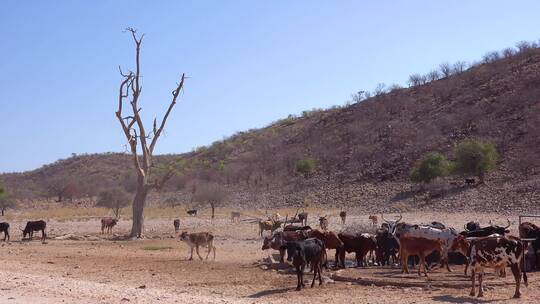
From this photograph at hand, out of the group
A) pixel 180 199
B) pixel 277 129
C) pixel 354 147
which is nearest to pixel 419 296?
pixel 180 199

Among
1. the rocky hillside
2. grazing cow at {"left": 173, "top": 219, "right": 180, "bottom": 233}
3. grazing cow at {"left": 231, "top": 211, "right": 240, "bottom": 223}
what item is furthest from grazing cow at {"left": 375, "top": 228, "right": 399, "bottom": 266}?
grazing cow at {"left": 231, "top": 211, "right": 240, "bottom": 223}

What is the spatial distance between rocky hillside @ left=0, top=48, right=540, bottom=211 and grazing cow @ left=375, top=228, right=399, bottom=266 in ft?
69.6

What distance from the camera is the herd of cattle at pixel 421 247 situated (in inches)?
582

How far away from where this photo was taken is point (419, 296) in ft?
48.2

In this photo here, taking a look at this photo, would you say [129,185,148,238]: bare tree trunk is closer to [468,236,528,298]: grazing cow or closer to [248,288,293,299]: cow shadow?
[248,288,293,299]: cow shadow

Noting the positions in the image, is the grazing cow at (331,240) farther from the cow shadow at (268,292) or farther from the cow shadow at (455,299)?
the cow shadow at (455,299)

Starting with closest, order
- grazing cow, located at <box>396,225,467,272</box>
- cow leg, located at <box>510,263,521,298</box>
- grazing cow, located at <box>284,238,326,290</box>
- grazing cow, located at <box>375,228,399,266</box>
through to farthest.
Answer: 1. cow leg, located at <box>510,263,521,298</box>
2. grazing cow, located at <box>284,238,326,290</box>
3. grazing cow, located at <box>396,225,467,272</box>
4. grazing cow, located at <box>375,228,399,266</box>

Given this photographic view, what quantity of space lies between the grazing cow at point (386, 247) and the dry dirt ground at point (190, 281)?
127 cm

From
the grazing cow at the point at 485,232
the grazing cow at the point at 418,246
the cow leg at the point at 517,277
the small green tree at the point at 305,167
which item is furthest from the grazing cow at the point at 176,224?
the small green tree at the point at 305,167

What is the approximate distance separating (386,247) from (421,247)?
326cm

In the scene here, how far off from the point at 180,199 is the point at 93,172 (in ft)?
184

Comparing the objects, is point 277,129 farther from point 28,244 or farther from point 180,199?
point 28,244

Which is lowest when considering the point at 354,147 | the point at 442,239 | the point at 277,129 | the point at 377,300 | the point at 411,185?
the point at 377,300

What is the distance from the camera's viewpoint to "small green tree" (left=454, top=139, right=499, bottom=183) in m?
51.1
